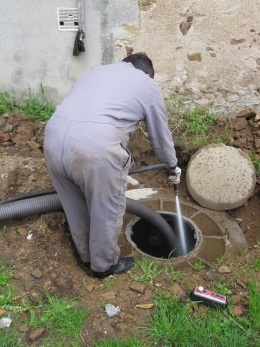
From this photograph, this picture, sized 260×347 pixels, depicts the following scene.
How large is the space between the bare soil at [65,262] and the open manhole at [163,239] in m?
0.37

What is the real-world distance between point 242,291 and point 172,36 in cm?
266

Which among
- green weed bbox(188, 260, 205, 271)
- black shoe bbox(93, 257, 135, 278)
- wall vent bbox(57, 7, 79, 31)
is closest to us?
black shoe bbox(93, 257, 135, 278)

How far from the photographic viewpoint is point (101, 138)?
1972mm

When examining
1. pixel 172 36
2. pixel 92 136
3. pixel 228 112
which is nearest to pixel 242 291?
pixel 92 136

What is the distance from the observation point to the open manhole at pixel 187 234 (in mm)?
3041

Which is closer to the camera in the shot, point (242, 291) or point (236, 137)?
point (242, 291)

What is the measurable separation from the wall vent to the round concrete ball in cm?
190

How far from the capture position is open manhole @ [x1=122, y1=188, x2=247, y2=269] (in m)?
3.04

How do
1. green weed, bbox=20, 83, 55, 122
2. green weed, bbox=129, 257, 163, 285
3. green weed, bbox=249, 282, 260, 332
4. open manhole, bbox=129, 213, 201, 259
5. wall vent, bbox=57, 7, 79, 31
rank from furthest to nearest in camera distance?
green weed, bbox=20, 83, 55, 122, wall vent, bbox=57, 7, 79, 31, open manhole, bbox=129, 213, 201, 259, green weed, bbox=129, 257, 163, 285, green weed, bbox=249, 282, 260, 332

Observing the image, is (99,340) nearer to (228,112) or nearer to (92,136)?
(92,136)

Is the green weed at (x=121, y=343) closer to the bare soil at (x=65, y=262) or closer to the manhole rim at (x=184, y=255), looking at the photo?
the bare soil at (x=65, y=262)

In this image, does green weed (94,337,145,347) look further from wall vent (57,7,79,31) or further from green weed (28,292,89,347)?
wall vent (57,7,79,31)

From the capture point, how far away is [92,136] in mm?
1957

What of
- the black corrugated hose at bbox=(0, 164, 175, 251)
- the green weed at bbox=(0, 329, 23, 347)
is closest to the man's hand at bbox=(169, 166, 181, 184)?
the black corrugated hose at bbox=(0, 164, 175, 251)
